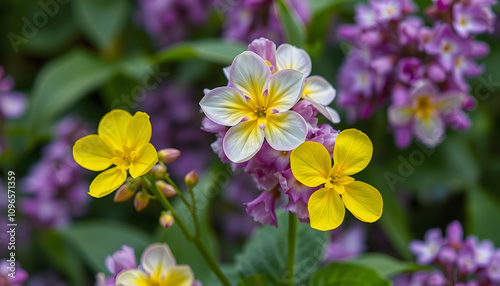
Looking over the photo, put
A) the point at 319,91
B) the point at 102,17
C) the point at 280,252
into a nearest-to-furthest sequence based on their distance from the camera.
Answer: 1. the point at 319,91
2. the point at 280,252
3. the point at 102,17

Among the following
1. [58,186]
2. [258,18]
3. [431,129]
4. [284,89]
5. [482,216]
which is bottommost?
[482,216]

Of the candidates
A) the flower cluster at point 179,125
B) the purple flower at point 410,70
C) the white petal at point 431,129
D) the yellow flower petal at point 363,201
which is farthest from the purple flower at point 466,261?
the flower cluster at point 179,125

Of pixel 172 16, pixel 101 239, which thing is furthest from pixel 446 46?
pixel 101 239

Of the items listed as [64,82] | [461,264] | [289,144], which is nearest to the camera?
[289,144]

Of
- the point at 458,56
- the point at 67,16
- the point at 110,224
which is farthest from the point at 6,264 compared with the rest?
the point at 67,16

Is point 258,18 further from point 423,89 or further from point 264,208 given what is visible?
point 264,208

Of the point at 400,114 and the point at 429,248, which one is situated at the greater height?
the point at 400,114

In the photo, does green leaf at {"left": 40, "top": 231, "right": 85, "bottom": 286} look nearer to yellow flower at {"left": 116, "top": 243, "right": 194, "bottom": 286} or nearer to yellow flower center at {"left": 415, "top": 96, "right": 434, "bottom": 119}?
yellow flower at {"left": 116, "top": 243, "right": 194, "bottom": 286}

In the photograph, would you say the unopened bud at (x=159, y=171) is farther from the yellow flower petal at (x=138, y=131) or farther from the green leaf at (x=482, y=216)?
the green leaf at (x=482, y=216)

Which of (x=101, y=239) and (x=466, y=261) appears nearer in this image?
(x=466, y=261)
